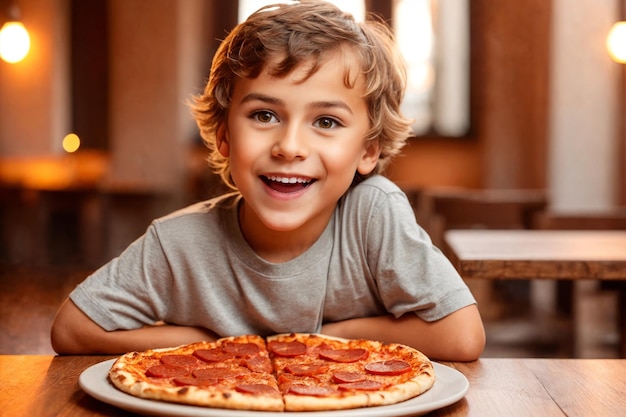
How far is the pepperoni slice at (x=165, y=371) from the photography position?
1.19 metres

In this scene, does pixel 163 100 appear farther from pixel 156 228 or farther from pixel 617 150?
pixel 156 228

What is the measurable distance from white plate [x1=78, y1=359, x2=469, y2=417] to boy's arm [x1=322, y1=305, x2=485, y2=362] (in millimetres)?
282

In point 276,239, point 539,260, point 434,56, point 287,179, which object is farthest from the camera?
point 434,56

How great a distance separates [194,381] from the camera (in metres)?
1.15

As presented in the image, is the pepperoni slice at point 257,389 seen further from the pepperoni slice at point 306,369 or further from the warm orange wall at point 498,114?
the warm orange wall at point 498,114

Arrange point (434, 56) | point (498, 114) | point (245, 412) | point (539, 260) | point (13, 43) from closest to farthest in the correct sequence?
point (245, 412), point (539, 260), point (13, 43), point (498, 114), point (434, 56)

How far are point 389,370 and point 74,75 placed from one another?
29.6ft

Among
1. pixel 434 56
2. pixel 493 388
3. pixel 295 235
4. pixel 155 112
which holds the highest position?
pixel 434 56

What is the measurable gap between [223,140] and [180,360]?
0.54m

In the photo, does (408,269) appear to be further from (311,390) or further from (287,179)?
(311,390)

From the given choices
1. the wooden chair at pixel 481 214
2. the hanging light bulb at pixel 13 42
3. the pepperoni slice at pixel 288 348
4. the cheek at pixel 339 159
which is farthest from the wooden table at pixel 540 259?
the hanging light bulb at pixel 13 42

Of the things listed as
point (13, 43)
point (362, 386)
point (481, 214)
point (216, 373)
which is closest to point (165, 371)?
point (216, 373)

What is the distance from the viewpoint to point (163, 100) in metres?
9.05

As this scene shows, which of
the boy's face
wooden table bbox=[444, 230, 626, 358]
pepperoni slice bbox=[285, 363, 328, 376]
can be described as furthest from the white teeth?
wooden table bbox=[444, 230, 626, 358]
